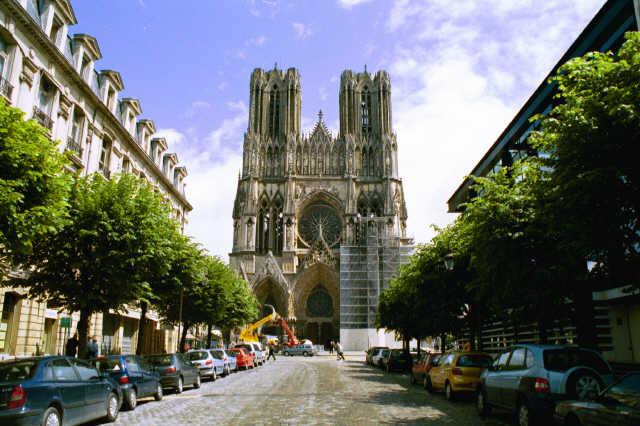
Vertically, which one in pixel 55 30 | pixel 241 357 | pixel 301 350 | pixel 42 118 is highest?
pixel 55 30

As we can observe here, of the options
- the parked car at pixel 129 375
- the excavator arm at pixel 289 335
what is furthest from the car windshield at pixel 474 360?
the excavator arm at pixel 289 335

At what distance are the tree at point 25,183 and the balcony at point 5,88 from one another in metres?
8.47

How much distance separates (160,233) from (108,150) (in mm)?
13421

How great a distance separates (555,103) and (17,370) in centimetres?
2230

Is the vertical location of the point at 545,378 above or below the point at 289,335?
above

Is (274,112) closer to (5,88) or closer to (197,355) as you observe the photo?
(5,88)

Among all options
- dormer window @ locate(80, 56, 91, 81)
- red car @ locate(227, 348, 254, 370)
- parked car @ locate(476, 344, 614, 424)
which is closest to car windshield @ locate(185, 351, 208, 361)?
red car @ locate(227, 348, 254, 370)

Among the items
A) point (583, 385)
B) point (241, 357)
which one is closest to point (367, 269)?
point (241, 357)

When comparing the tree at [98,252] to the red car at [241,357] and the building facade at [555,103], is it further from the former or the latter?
the red car at [241,357]

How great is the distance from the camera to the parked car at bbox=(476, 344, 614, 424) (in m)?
7.98

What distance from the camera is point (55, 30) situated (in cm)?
2162

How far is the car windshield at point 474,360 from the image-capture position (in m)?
12.9

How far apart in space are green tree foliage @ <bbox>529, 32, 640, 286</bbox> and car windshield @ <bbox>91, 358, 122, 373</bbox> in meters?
9.95

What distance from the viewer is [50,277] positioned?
48.4ft
